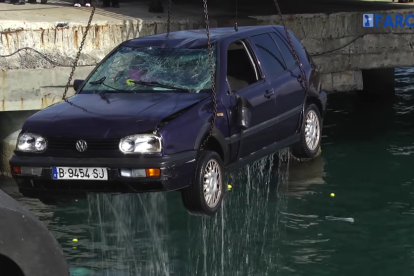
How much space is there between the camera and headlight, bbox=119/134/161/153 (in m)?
7.38

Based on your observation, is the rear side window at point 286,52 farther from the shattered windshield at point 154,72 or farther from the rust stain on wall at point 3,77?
the rust stain on wall at point 3,77

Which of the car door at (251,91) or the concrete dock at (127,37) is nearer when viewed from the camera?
the car door at (251,91)

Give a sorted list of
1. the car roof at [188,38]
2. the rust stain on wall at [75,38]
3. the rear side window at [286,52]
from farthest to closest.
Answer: the rust stain on wall at [75,38]
the rear side window at [286,52]
the car roof at [188,38]

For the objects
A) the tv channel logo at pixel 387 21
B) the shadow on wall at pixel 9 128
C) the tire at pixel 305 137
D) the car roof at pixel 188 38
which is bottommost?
the shadow on wall at pixel 9 128

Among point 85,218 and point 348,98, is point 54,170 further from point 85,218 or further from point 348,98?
point 348,98

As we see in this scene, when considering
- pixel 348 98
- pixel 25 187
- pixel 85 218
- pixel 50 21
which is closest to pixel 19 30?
pixel 50 21

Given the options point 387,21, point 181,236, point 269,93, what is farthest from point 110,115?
point 387,21

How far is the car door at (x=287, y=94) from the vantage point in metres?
9.13

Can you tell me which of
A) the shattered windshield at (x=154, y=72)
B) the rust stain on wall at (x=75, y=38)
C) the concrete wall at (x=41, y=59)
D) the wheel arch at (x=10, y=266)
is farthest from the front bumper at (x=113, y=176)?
the rust stain on wall at (x=75, y=38)

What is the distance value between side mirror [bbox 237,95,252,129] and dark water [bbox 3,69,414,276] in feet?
12.7

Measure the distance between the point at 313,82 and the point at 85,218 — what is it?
584 cm

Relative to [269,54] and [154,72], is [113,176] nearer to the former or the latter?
[154,72]

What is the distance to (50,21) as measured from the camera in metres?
14.8

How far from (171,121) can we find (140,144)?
0.34 m
